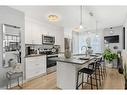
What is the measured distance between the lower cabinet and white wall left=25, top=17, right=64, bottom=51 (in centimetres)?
74

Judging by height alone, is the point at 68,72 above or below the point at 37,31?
below

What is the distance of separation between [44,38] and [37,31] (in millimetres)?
497

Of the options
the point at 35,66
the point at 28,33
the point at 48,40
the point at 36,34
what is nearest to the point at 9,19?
the point at 28,33

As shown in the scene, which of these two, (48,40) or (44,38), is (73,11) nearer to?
(44,38)

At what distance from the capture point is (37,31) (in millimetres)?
4609

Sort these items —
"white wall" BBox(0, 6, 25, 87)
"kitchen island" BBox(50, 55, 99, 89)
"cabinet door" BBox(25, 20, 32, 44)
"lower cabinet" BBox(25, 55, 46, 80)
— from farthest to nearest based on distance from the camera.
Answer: "cabinet door" BBox(25, 20, 32, 44) < "lower cabinet" BBox(25, 55, 46, 80) < "white wall" BBox(0, 6, 25, 87) < "kitchen island" BBox(50, 55, 99, 89)

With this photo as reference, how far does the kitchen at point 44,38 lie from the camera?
121 inches

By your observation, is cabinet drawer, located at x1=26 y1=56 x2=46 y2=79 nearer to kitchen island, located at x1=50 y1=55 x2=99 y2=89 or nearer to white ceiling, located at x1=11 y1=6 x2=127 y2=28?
kitchen island, located at x1=50 y1=55 x2=99 y2=89

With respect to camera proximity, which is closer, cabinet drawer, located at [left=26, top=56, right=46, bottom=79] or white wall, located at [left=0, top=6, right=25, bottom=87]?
white wall, located at [left=0, top=6, right=25, bottom=87]

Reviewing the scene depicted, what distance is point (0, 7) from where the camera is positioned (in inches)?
116

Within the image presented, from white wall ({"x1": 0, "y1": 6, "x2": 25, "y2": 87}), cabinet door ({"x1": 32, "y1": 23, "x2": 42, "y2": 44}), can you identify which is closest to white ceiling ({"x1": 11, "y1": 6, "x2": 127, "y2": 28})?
white wall ({"x1": 0, "y1": 6, "x2": 25, "y2": 87})

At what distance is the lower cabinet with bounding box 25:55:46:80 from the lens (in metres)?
3.77

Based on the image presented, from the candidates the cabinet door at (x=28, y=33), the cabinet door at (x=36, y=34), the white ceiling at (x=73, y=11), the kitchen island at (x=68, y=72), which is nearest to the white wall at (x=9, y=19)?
the white ceiling at (x=73, y=11)

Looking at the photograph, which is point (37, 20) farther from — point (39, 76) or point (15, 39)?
point (39, 76)
